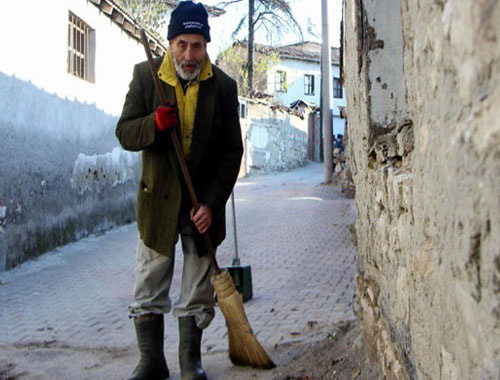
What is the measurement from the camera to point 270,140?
2614 centimetres

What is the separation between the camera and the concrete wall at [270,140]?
936 inches

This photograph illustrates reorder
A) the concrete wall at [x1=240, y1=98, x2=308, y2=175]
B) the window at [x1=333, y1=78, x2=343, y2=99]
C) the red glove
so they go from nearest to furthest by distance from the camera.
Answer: the red glove, the concrete wall at [x1=240, y1=98, x2=308, y2=175], the window at [x1=333, y1=78, x2=343, y2=99]

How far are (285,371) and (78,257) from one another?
18.5ft

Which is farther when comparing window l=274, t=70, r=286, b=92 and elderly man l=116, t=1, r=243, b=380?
window l=274, t=70, r=286, b=92

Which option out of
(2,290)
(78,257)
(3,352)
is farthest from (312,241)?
(3,352)

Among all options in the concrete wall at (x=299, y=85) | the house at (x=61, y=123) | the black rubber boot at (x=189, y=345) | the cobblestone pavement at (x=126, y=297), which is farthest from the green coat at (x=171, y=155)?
the concrete wall at (x=299, y=85)

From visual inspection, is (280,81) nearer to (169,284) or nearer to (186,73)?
(186,73)

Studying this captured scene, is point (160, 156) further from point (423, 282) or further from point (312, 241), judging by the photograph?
point (312, 241)

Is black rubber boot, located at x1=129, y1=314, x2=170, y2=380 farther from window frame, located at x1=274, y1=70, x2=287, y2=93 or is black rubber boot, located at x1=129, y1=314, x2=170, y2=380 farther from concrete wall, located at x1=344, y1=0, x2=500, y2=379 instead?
window frame, located at x1=274, y1=70, x2=287, y2=93

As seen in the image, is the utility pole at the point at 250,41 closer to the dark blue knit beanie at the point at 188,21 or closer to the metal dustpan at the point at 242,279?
the metal dustpan at the point at 242,279

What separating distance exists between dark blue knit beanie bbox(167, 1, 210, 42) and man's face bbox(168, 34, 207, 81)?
2 centimetres

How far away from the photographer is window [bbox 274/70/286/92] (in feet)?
124

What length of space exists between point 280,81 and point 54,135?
97.8 feet

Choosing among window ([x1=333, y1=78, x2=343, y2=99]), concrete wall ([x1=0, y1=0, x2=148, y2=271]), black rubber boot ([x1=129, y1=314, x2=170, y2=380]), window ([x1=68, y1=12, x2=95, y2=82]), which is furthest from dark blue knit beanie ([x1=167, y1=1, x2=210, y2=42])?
window ([x1=333, y1=78, x2=343, y2=99])
